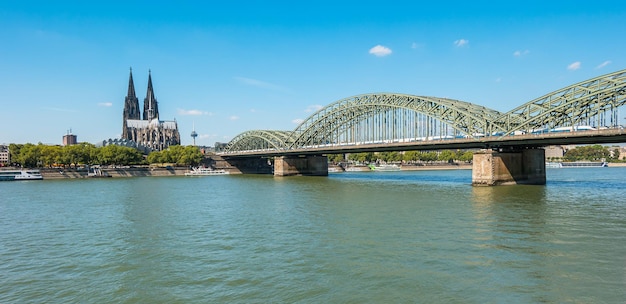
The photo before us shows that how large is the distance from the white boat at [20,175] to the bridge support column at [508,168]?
85739 mm

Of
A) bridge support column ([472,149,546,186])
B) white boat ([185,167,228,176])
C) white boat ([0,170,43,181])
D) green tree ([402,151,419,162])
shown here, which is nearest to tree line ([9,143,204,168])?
white boat ([185,167,228,176])

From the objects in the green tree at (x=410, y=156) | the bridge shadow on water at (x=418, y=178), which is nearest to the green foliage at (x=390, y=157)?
the green tree at (x=410, y=156)

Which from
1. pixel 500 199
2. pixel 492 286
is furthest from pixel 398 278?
pixel 500 199

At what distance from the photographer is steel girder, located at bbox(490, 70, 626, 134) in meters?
51.3

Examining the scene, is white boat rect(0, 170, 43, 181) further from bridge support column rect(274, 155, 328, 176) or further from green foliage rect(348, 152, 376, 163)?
green foliage rect(348, 152, 376, 163)

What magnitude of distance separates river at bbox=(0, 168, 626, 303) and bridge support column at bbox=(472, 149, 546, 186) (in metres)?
24.5

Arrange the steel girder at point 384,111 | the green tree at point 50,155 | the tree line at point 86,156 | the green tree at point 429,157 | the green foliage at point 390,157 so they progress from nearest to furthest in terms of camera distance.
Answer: the steel girder at point 384,111 → the green tree at point 50,155 → the tree line at point 86,156 → the green tree at point 429,157 → the green foliage at point 390,157

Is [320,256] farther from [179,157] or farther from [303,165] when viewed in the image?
[179,157]

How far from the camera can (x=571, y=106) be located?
55.3m

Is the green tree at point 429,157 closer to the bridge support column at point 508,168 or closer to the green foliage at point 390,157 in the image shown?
the green foliage at point 390,157

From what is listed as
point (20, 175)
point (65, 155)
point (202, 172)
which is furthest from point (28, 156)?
point (202, 172)

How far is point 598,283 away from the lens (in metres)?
14.9

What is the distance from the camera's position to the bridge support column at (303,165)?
359ft

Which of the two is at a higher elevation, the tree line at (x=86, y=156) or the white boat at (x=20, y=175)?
the tree line at (x=86, y=156)
